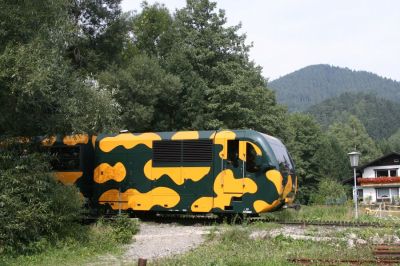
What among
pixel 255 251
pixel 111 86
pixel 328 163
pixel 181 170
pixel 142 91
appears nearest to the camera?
pixel 255 251

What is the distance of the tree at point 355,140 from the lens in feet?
286

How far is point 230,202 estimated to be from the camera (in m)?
15.8

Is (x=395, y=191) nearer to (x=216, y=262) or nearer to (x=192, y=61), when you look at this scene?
→ (x=192, y=61)

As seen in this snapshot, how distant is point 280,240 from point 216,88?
2262cm

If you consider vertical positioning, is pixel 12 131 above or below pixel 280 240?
above

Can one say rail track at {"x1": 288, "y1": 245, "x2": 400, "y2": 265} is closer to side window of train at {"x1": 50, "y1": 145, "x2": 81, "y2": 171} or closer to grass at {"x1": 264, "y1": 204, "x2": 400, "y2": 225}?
grass at {"x1": 264, "y1": 204, "x2": 400, "y2": 225}

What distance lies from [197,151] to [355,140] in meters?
78.1

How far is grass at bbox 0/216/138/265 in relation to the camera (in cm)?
1103

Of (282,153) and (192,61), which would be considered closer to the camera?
(282,153)

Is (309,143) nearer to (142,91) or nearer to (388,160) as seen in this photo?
(388,160)

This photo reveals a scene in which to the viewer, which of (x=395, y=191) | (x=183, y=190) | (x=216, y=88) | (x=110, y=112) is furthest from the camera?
(x=395, y=191)

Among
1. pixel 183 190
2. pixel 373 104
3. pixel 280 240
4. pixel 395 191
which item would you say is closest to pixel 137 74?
pixel 183 190

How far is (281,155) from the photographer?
16391mm

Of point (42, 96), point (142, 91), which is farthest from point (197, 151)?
point (142, 91)
